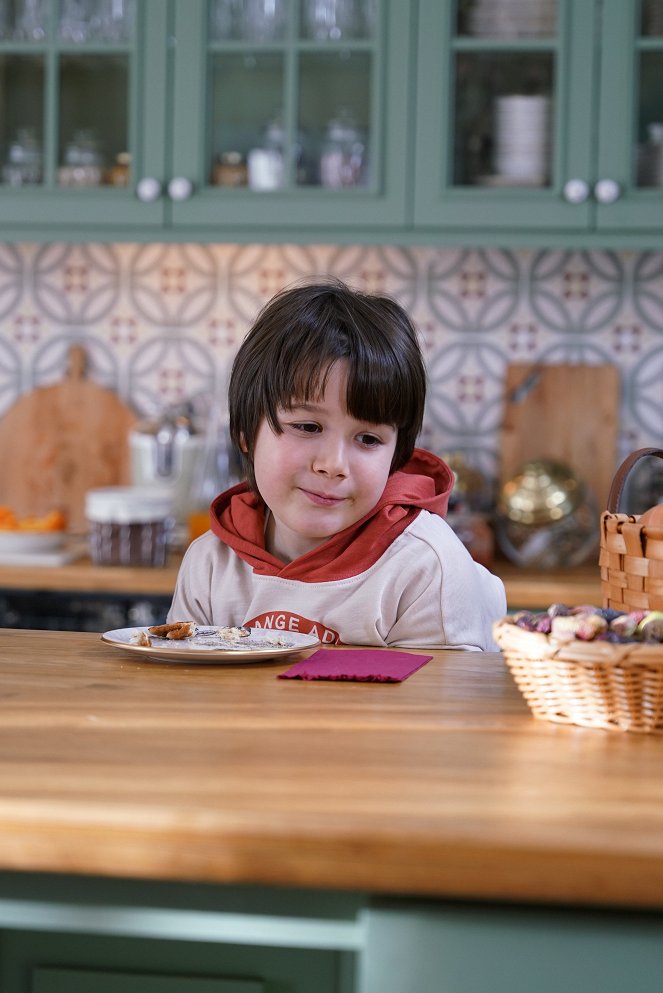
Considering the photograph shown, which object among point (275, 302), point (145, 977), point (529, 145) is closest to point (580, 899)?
point (145, 977)

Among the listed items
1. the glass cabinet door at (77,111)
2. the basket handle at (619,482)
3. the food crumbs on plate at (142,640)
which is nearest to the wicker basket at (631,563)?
the basket handle at (619,482)

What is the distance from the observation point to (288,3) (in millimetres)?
2594

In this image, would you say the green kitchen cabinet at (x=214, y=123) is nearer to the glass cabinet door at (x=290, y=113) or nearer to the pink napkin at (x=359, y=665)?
the glass cabinet door at (x=290, y=113)

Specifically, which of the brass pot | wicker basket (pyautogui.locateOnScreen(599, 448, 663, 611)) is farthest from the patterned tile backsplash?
wicker basket (pyautogui.locateOnScreen(599, 448, 663, 611))

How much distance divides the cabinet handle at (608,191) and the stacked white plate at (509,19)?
1.13 feet

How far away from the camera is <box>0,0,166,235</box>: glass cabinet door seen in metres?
2.60

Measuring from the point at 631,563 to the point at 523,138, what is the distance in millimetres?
1736

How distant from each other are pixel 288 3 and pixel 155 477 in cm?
105

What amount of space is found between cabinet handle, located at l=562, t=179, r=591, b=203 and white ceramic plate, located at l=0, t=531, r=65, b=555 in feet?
4.10

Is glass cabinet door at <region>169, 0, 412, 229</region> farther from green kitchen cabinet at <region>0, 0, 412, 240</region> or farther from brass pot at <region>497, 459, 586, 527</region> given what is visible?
brass pot at <region>497, 459, 586, 527</region>

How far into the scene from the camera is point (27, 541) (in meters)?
2.48

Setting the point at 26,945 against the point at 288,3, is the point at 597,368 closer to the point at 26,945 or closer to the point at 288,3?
the point at 288,3

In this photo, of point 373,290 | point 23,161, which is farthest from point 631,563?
point 23,161

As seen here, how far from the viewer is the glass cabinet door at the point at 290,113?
2.54 m
